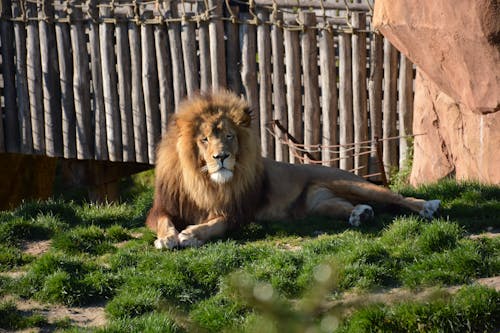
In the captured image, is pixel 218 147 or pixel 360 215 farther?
pixel 360 215

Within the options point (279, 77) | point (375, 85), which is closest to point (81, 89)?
point (279, 77)

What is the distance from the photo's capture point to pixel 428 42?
23.1 feet

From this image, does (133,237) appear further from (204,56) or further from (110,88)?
(110,88)

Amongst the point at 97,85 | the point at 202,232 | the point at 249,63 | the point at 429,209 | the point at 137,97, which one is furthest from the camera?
the point at 97,85

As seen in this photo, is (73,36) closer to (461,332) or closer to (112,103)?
(112,103)

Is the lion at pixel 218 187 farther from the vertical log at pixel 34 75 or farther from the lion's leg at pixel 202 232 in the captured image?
the vertical log at pixel 34 75

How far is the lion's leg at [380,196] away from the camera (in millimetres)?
6371

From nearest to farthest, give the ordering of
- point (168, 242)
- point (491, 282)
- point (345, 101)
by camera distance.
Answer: point (491, 282) < point (168, 242) < point (345, 101)

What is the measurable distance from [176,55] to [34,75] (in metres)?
2.06

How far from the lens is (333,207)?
22.1ft

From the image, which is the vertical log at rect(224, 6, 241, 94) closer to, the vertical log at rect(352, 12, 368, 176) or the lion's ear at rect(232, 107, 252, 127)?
the vertical log at rect(352, 12, 368, 176)

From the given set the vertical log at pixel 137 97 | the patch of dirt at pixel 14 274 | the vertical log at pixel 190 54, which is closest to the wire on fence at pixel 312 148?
the vertical log at pixel 190 54

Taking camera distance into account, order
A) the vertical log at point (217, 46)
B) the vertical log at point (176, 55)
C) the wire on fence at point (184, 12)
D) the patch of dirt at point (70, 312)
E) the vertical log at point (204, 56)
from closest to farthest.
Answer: the patch of dirt at point (70, 312) → the wire on fence at point (184, 12) → the vertical log at point (217, 46) → the vertical log at point (204, 56) → the vertical log at point (176, 55)

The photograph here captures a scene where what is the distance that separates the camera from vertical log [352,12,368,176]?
9195mm
